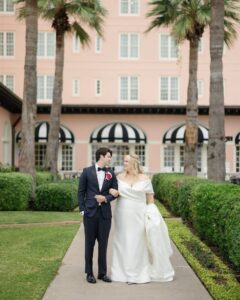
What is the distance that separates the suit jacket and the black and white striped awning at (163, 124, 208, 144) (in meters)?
29.5

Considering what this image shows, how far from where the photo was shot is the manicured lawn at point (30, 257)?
770cm

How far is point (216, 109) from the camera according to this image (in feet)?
52.0

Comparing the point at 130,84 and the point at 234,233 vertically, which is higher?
the point at 130,84

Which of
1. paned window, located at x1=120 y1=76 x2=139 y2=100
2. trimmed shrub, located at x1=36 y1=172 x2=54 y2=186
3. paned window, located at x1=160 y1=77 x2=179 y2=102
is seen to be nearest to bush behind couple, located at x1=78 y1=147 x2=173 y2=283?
trimmed shrub, located at x1=36 y1=172 x2=54 y2=186

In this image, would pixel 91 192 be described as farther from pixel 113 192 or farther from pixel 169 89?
pixel 169 89

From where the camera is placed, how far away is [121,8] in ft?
129

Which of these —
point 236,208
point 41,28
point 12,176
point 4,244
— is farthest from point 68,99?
point 236,208

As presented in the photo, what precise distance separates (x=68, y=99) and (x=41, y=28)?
16.8 feet

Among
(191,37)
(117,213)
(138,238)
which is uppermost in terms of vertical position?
(191,37)

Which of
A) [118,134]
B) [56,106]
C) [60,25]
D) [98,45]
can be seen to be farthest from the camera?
[98,45]

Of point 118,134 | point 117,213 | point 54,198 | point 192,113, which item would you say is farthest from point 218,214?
point 118,134

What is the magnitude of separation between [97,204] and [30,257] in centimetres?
243

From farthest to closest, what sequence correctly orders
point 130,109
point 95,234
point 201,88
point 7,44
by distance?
point 201,88, point 7,44, point 130,109, point 95,234

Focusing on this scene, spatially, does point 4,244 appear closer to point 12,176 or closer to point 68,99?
point 12,176
